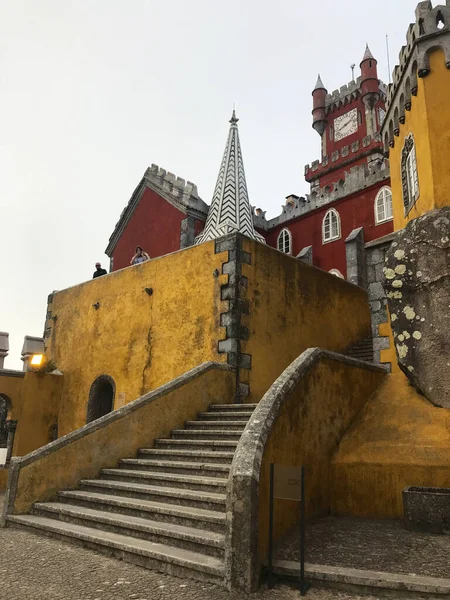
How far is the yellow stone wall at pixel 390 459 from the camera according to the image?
5.61 metres

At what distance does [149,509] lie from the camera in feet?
17.1

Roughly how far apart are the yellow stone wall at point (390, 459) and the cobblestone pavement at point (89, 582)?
2415 mm

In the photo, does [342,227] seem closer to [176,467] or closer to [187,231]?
[187,231]

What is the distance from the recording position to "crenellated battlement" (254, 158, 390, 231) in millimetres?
18969

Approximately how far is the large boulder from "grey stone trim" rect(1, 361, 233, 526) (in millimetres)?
3470

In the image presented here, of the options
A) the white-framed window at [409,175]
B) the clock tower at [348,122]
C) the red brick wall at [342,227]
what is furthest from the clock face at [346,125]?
the white-framed window at [409,175]

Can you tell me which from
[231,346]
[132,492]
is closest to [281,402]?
[132,492]

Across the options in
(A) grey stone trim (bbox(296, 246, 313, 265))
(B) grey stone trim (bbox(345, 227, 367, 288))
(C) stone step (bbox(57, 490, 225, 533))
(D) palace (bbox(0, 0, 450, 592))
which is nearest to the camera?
(C) stone step (bbox(57, 490, 225, 533))

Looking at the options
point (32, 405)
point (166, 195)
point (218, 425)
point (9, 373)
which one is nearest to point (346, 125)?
point (166, 195)

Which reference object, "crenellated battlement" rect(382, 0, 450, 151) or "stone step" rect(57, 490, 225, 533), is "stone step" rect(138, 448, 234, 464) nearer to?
"stone step" rect(57, 490, 225, 533)

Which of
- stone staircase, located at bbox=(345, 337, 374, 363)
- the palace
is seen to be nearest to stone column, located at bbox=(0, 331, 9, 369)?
the palace

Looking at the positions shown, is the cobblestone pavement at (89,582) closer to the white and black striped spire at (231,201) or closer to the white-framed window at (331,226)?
the white and black striped spire at (231,201)

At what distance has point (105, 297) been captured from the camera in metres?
12.3

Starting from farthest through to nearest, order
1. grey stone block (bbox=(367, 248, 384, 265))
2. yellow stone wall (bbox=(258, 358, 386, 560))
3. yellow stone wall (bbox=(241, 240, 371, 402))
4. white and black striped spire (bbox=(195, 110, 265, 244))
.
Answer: white and black striped spire (bbox=(195, 110, 265, 244)), yellow stone wall (bbox=(241, 240, 371, 402)), grey stone block (bbox=(367, 248, 384, 265)), yellow stone wall (bbox=(258, 358, 386, 560))
